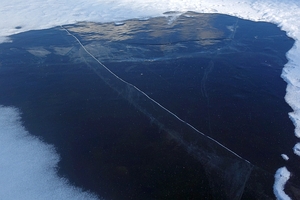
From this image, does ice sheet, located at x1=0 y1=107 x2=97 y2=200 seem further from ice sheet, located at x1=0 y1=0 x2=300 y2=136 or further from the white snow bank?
ice sheet, located at x1=0 y1=0 x2=300 y2=136

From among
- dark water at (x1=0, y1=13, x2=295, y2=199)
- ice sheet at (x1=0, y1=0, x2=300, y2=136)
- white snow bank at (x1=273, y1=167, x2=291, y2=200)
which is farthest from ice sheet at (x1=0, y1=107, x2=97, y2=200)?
ice sheet at (x1=0, y1=0, x2=300, y2=136)

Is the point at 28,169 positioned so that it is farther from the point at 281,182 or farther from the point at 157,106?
the point at 281,182

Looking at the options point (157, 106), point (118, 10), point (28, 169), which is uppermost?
point (118, 10)

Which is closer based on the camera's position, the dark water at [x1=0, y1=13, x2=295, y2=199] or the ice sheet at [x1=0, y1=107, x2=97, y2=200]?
the ice sheet at [x1=0, y1=107, x2=97, y2=200]

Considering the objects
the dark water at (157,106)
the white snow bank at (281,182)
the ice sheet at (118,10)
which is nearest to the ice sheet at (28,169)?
the dark water at (157,106)

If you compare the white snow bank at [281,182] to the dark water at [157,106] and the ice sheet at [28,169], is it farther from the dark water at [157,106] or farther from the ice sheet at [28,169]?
the ice sheet at [28,169]

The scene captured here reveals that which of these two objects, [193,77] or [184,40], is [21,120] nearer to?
[193,77]

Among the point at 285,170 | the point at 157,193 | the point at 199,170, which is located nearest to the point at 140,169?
the point at 157,193

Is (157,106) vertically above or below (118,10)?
below

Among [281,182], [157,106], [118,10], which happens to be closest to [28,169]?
[157,106]
